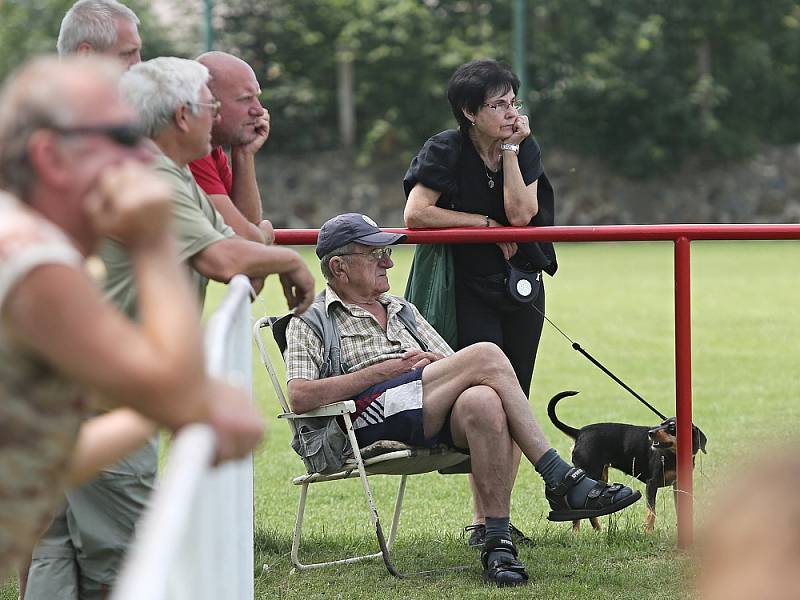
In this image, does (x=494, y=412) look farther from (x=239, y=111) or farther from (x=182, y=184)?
(x=182, y=184)

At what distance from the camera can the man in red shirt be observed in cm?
429

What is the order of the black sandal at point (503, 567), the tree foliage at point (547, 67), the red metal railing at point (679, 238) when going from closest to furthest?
1. the black sandal at point (503, 567)
2. the red metal railing at point (679, 238)
3. the tree foliage at point (547, 67)

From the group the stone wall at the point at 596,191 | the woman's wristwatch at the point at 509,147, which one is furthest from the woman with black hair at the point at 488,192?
the stone wall at the point at 596,191

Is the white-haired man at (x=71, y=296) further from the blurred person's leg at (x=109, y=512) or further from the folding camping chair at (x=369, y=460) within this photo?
the folding camping chair at (x=369, y=460)

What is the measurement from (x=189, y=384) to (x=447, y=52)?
38283 millimetres

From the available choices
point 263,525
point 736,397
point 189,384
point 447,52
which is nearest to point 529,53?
point 447,52

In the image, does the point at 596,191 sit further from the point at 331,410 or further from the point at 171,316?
the point at 171,316

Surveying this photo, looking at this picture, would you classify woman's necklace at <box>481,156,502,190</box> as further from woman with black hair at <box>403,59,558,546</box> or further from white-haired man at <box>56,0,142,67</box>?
white-haired man at <box>56,0,142,67</box>

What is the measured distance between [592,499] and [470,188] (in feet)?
4.71

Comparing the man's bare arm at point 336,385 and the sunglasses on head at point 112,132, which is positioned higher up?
the sunglasses on head at point 112,132

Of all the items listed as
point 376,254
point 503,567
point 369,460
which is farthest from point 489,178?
point 503,567

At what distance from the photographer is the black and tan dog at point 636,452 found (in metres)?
5.91

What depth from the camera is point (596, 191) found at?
38594 millimetres

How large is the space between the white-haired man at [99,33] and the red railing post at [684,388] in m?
2.24
